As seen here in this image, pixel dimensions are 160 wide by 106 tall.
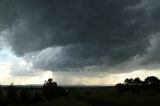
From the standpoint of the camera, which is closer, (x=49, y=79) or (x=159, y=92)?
(x=49, y=79)

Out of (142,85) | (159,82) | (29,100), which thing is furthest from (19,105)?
(142,85)

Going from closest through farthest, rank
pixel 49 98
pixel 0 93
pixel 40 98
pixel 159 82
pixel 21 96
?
pixel 0 93, pixel 21 96, pixel 40 98, pixel 49 98, pixel 159 82

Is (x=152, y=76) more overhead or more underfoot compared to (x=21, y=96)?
more overhead

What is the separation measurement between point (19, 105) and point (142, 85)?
106m

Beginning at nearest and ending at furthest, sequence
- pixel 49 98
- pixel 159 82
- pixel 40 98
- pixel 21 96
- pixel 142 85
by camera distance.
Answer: pixel 21 96, pixel 40 98, pixel 49 98, pixel 159 82, pixel 142 85

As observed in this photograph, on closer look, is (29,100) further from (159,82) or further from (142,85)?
(142,85)

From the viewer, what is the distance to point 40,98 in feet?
416

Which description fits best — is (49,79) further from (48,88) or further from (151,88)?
(151,88)

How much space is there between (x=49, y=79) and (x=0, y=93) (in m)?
54.3

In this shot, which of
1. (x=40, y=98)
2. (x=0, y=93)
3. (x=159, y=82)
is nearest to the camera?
(x=0, y=93)

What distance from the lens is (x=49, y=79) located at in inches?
5856

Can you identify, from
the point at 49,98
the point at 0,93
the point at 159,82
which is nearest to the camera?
the point at 0,93

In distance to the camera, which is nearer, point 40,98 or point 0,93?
point 0,93

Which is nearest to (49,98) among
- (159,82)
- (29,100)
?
(29,100)
